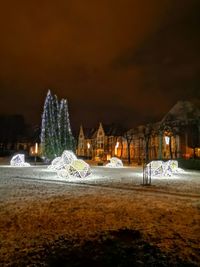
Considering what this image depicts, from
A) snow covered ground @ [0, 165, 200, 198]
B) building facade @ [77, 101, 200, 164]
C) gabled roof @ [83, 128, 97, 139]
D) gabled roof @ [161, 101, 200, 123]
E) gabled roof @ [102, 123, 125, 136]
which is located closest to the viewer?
snow covered ground @ [0, 165, 200, 198]

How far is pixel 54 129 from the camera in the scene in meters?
41.3

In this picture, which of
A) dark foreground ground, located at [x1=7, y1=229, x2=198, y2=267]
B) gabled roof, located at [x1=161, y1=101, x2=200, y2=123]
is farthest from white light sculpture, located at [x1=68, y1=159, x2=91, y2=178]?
gabled roof, located at [x1=161, y1=101, x2=200, y2=123]

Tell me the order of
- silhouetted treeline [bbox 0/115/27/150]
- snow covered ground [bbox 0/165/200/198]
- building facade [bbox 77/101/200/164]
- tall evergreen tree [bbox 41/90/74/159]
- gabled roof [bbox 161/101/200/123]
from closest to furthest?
1. snow covered ground [bbox 0/165/200/198]
2. tall evergreen tree [bbox 41/90/74/159]
3. building facade [bbox 77/101/200/164]
4. gabled roof [bbox 161/101/200/123]
5. silhouetted treeline [bbox 0/115/27/150]

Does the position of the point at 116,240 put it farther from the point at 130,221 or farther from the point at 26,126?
the point at 26,126

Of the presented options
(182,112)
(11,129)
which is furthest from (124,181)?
(11,129)

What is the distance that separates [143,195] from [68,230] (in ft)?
17.5

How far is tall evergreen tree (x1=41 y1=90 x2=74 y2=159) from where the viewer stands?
40094 mm

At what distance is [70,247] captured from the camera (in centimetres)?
470

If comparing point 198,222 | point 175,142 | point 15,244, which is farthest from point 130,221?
point 175,142

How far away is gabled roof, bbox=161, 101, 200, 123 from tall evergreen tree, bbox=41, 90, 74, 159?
885 inches

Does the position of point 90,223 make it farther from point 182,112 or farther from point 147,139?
point 182,112

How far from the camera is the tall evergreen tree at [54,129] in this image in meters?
40.1

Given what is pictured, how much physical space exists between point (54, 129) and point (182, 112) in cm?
3056

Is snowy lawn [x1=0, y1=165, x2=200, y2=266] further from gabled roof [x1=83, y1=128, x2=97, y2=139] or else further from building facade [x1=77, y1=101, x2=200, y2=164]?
gabled roof [x1=83, y1=128, x2=97, y2=139]
